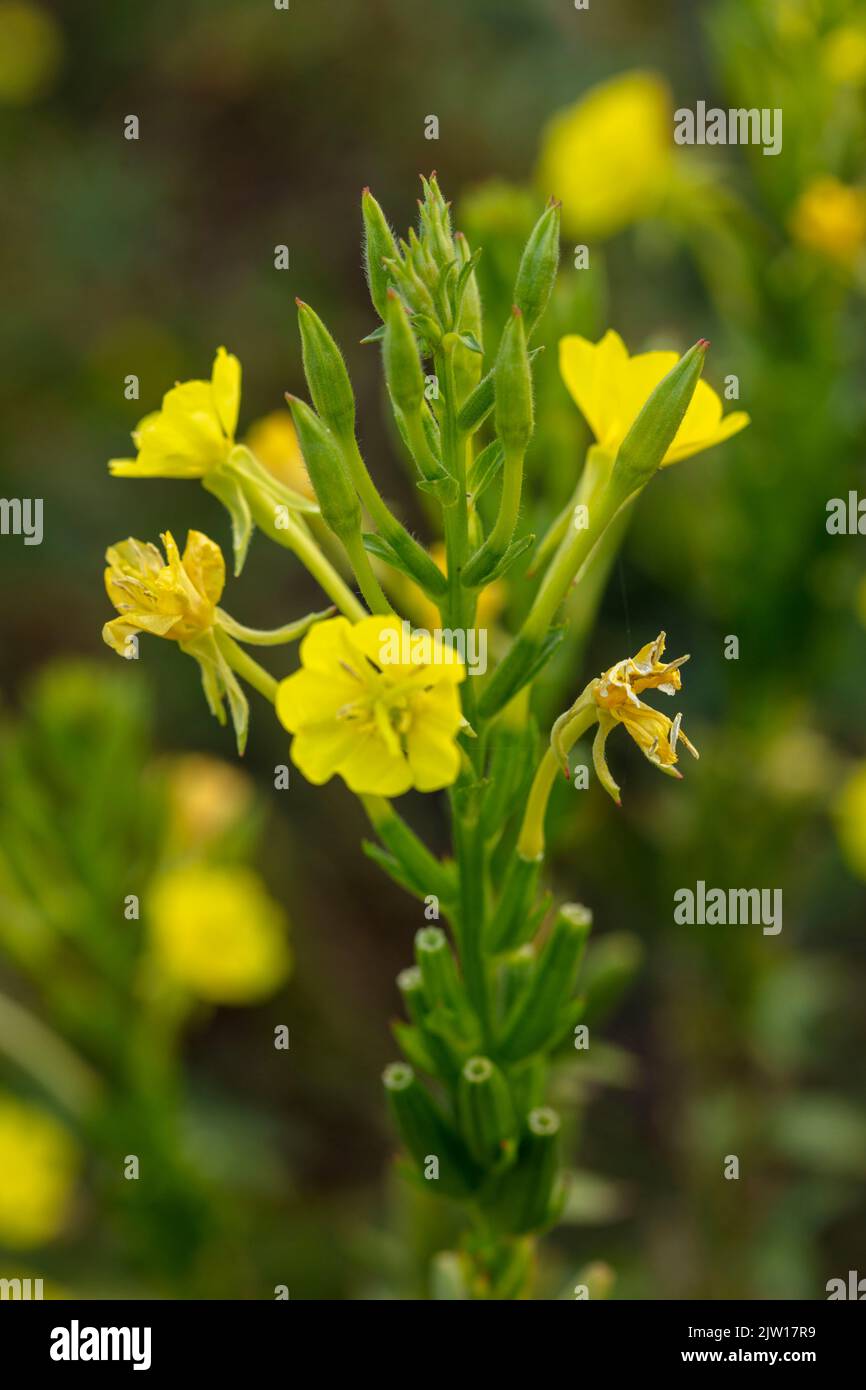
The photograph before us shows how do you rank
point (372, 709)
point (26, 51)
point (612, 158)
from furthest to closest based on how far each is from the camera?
point (26, 51) → point (612, 158) → point (372, 709)

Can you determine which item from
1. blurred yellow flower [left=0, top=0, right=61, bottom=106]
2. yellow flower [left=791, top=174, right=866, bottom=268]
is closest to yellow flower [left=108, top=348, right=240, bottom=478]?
yellow flower [left=791, top=174, right=866, bottom=268]

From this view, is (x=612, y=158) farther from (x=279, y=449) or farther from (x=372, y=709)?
(x=372, y=709)

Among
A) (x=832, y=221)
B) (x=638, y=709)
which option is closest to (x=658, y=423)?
(x=638, y=709)

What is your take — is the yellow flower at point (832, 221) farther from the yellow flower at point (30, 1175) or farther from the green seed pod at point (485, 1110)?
the yellow flower at point (30, 1175)

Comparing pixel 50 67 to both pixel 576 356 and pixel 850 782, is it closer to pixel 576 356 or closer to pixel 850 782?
pixel 850 782

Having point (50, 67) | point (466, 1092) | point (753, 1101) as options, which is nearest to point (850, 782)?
point (753, 1101)
